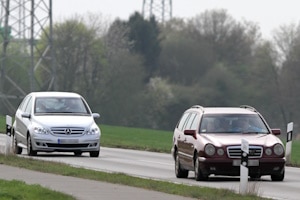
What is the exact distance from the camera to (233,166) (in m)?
24.2

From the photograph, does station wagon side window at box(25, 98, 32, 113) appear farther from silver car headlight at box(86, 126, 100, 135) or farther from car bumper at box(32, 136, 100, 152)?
silver car headlight at box(86, 126, 100, 135)

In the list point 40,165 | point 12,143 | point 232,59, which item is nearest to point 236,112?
point 40,165

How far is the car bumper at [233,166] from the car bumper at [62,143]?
29.4 ft

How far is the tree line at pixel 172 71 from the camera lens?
103875 millimetres

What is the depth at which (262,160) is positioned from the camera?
24.2 metres

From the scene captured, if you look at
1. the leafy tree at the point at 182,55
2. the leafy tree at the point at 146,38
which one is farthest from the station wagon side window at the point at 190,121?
the leafy tree at the point at 146,38

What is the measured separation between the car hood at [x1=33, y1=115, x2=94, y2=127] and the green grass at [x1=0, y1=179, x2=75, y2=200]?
1300 centimetres

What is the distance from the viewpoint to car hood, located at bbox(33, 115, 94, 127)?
33.0m

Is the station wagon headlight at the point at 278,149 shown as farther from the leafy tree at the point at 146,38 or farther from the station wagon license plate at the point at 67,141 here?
the leafy tree at the point at 146,38

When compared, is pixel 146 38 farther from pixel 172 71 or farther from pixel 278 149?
pixel 278 149

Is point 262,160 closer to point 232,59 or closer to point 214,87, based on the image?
point 214,87

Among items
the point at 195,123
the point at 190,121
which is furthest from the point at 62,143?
the point at 195,123

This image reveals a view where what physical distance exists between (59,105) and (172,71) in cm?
8238

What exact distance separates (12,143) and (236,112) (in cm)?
1042
